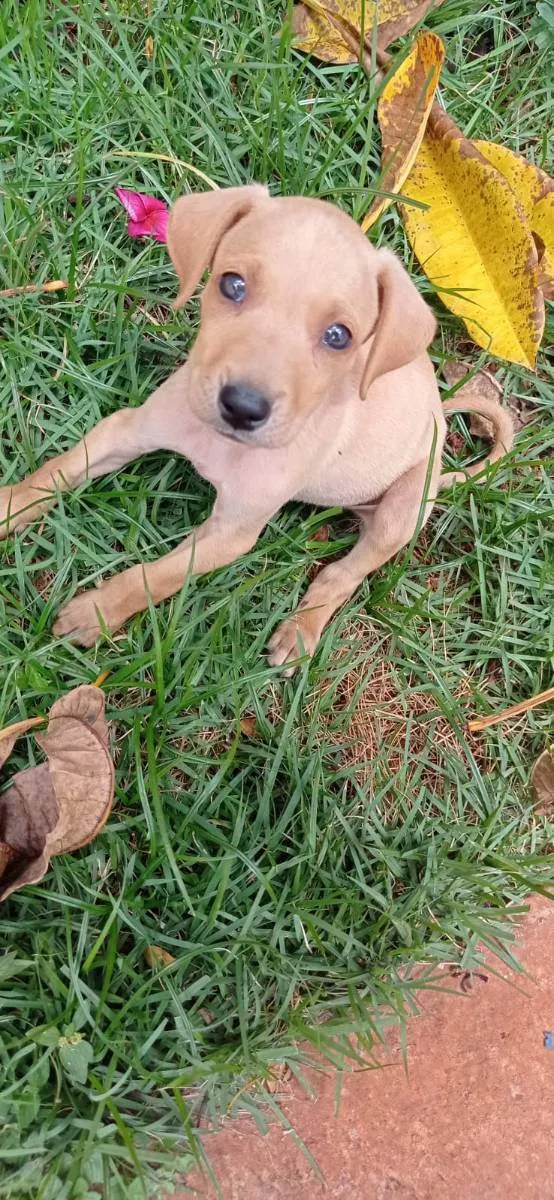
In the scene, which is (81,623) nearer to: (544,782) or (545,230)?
(544,782)

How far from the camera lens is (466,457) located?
4.46 m

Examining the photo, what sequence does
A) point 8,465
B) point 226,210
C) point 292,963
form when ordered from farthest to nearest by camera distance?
1. point 8,465
2. point 292,963
3. point 226,210

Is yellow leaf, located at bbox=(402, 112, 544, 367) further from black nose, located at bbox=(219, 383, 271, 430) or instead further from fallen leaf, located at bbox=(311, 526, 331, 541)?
black nose, located at bbox=(219, 383, 271, 430)

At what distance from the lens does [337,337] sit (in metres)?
2.76

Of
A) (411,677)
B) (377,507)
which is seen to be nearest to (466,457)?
(377,507)

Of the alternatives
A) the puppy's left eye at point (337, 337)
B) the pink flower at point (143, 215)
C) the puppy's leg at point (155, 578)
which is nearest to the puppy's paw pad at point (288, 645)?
the puppy's leg at point (155, 578)

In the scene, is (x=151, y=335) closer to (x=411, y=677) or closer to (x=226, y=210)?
(x=226, y=210)

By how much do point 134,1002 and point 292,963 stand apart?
0.64m

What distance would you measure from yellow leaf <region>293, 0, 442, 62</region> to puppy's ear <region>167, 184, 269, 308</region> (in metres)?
2.20

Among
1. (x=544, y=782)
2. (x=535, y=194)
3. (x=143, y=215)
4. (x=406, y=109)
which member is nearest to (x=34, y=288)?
(x=143, y=215)

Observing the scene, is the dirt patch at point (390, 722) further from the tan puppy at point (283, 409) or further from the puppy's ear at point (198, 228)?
the puppy's ear at point (198, 228)

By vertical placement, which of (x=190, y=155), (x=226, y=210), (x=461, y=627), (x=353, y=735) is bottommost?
(x=353, y=735)

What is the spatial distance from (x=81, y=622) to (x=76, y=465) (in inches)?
25.2

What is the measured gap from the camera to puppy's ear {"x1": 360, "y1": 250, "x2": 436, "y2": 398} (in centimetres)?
283
